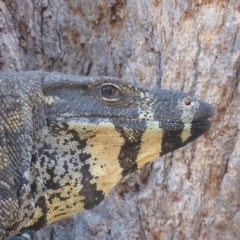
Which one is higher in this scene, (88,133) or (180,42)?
(180,42)

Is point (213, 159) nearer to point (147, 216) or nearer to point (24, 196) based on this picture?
point (147, 216)

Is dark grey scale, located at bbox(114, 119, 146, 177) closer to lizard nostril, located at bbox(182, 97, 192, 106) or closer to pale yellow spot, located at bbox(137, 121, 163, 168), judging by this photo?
pale yellow spot, located at bbox(137, 121, 163, 168)

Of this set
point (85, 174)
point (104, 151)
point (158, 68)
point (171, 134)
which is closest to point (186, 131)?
point (171, 134)

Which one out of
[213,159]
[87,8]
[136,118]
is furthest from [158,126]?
[87,8]

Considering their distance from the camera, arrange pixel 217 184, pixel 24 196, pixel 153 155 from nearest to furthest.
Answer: pixel 24 196 < pixel 153 155 < pixel 217 184

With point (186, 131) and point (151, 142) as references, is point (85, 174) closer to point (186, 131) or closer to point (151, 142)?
point (151, 142)

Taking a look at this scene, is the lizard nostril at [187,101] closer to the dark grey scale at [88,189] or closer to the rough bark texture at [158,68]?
the dark grey scale at [88,189]
